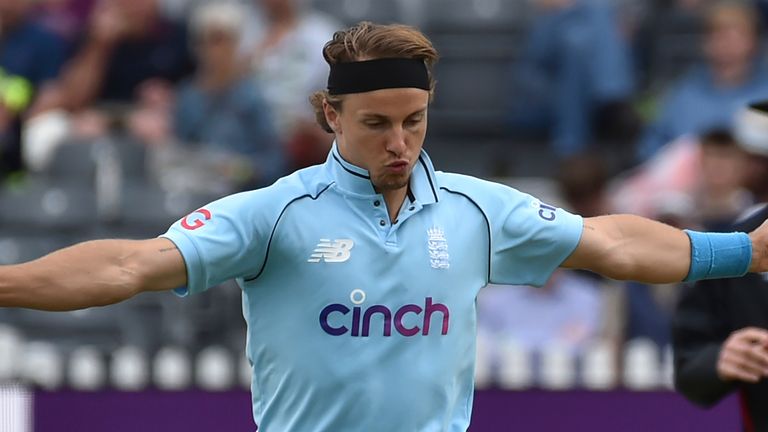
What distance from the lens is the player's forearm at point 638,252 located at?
4246mm

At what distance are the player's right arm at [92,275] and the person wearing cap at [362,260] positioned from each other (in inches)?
1.5

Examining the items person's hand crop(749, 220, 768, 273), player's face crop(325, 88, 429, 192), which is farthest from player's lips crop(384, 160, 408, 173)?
person's hand crop(749, 220, 768, 273)

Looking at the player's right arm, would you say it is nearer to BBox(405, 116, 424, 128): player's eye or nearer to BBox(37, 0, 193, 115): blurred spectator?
BBox(405, 116, 424, 128): player's eye

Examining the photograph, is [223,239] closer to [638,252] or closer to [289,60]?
[638,252]

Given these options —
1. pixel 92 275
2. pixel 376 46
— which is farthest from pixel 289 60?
pixel 92 275

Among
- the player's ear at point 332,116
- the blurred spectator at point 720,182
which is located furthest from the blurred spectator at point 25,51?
the player's ear at point 332,116

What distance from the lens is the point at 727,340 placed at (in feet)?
17.0

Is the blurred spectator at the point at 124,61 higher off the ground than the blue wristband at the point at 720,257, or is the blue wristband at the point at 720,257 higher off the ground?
the blurred spectator at the point at 124,61

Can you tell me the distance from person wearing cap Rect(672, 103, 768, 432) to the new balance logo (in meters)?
1.49

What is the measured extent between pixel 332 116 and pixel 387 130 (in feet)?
0.72

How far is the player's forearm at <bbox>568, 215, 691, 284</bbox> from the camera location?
425 centimetres

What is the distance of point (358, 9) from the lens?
11.2 m

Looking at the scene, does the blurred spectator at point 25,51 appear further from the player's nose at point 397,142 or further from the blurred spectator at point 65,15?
the player's nose at point 397,142

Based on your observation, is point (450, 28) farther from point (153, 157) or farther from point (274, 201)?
point (274, 201)
